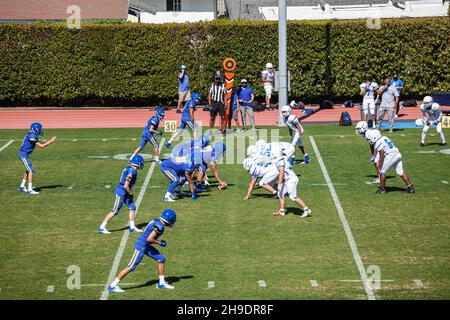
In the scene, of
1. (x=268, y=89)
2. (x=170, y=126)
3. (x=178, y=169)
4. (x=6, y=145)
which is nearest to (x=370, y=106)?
(x=170, y=126)

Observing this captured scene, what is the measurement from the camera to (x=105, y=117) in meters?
33.4

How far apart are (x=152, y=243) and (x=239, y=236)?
3430 millimetres

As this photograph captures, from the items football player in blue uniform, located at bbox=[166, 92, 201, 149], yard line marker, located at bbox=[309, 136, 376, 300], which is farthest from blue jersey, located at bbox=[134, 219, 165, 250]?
football player in blue uniform, located at bbox=[166, 92, 201, 149]

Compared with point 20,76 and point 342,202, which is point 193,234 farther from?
point 20,76

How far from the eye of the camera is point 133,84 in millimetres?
35250

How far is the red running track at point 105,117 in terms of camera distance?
3117cm

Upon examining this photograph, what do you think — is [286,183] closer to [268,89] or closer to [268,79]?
[268,79]

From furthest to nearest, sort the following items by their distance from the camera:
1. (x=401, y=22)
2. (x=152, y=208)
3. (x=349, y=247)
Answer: (x=401, y=22) → (x=152, y=208) → (x=349, y=247)

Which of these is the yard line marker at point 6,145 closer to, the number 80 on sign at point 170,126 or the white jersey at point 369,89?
the number 80 on sign at point 170,126

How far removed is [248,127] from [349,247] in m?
13.5

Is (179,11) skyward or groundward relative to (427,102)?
skyward

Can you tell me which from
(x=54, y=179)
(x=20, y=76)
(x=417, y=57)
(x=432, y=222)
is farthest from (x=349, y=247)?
(x=20, y=76)

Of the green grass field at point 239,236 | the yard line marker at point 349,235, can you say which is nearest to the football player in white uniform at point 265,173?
the green grass field at point 239,236

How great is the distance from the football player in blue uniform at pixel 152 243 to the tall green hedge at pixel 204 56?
21.7m
